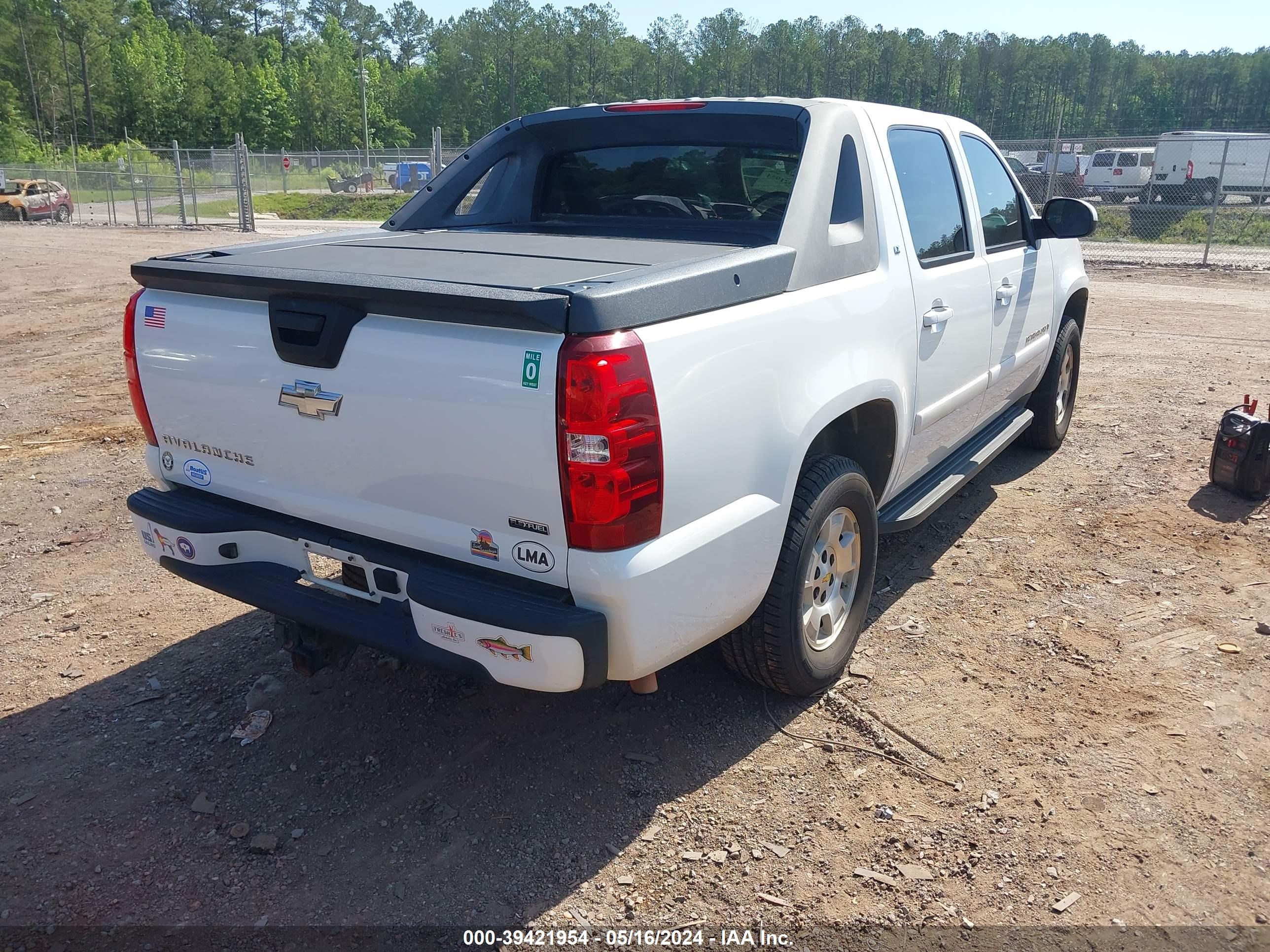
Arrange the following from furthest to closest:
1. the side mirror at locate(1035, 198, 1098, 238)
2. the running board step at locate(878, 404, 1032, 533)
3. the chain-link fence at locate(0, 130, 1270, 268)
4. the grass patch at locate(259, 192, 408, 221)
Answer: the grass patch at locate(259, 192, 408, 221), the chain-link fence at locate(0, 130, 1270, 268), the side mirror at locate(1035, 198, 1098, 238), the running board step at locate(878, 404, 1032, 533)

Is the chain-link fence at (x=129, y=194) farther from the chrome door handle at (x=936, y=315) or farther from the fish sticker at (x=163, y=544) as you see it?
the chrome door handle at (x=936, y=315)

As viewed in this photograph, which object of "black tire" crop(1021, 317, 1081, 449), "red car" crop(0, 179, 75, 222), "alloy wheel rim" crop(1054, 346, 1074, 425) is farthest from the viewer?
"red car" crop(0, 179, 75, 222)

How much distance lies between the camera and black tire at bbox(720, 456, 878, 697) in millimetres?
3137

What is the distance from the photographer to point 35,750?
3.33m

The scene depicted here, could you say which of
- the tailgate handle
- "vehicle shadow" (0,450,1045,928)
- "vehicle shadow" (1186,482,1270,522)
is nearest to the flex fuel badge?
the tailgate handle

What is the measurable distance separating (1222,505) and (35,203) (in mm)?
37547

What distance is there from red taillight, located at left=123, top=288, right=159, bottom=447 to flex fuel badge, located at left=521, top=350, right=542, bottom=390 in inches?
62.8

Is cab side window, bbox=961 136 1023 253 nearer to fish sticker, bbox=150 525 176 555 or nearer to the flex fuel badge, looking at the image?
the flex fuel badge

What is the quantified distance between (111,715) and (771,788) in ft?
7.72

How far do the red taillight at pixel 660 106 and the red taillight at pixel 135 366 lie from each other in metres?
2.03

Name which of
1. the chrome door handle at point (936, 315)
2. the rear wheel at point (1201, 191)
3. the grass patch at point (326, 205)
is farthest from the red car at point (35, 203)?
the chrome door handle at point (936, 315)

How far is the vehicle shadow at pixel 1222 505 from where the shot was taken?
5.32 metres

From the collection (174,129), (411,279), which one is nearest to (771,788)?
(411,279)

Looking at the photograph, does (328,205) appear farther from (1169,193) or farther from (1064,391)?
(1064,391)
